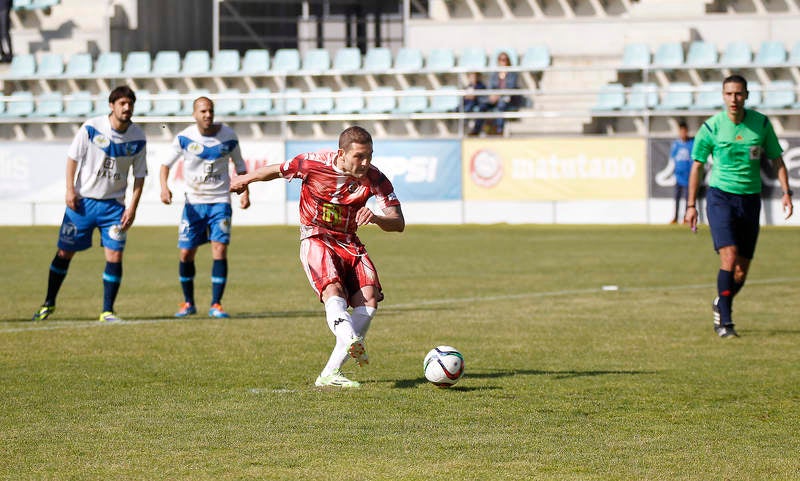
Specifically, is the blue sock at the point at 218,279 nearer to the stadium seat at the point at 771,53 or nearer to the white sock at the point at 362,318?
the white sock at the point at 362,318

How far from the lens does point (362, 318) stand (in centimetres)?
816

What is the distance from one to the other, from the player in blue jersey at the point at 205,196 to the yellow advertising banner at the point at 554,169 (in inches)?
591

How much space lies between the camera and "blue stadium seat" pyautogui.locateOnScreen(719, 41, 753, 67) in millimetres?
29344

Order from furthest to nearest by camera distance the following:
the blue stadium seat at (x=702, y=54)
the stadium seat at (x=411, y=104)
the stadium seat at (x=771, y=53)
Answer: the stadium seat at (x=411, y=104)
the blue stadium seat at (x=702, y=54)
the stadium seat at (x=771, y=53)

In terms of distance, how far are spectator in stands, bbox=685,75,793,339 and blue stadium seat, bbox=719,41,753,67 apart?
61.1 ft

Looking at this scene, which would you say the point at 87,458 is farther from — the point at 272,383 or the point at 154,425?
the point at 272,383

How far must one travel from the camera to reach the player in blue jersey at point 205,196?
503 inches

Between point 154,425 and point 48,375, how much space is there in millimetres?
2164

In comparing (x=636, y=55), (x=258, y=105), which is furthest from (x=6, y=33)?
(x=636, y=55)

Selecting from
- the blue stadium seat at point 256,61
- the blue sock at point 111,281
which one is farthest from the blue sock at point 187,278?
the blue stadium seat at point 256,61

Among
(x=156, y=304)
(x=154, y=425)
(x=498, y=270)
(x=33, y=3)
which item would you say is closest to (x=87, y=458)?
(x=154, y=425)

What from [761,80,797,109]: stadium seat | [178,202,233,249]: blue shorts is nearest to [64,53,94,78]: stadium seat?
[761,80,797,109]: stadium seat

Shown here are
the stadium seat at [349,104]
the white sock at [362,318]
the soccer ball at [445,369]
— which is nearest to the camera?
the soccer ball at [445,369]

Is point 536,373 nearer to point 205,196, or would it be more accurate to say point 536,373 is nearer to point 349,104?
point 205,196
